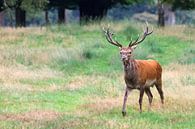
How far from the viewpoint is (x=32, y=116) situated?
41.9 feet

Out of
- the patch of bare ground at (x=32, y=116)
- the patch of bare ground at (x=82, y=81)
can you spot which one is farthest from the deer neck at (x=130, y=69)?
the patch of bare ground at (x=82, y=81)

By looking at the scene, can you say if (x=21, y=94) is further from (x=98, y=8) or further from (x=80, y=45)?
(x=98, y=8)

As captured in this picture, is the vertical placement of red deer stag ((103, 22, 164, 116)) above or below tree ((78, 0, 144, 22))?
above

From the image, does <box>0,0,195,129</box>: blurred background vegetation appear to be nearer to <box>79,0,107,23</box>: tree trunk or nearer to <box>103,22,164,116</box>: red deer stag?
<box>103,22,164,116</box>: red deer stag

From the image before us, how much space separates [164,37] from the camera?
28297 mm

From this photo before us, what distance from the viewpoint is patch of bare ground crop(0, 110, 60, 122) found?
12.4m

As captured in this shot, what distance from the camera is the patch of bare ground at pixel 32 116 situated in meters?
12.4

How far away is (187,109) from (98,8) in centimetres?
2547

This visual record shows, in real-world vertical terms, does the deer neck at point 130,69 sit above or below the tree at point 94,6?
above

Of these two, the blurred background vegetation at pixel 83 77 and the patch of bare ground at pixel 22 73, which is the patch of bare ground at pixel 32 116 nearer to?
the blurred background vegetation at pixel 83 77

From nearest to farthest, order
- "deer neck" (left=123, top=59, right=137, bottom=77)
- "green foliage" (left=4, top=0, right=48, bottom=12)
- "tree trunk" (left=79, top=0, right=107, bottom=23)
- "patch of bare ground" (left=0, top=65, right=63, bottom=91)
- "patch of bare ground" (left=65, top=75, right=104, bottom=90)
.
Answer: "deer neck" (left=123, top=59, right=137, bottom=77), "patch of bare ground" (left=0, top=65, right=63, bottom=91), "patch of bare ground" (left=65, top=75, right=104, bottom=90), "green foliage" (left=4, top=0, right=48, bottom=12), "tree trunk" (left=79, top=0, right=107, bottom=23)

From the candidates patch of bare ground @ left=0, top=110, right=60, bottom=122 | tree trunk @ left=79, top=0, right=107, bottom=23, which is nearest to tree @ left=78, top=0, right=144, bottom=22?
tree trunk @ left=79, top=0, right=107, bottom=23

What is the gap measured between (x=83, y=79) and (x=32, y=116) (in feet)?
20.3

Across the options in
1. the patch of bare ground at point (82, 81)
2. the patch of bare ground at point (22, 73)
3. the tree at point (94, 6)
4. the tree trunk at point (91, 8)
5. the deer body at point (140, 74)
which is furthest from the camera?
the tree trunk at point (91, 8)
